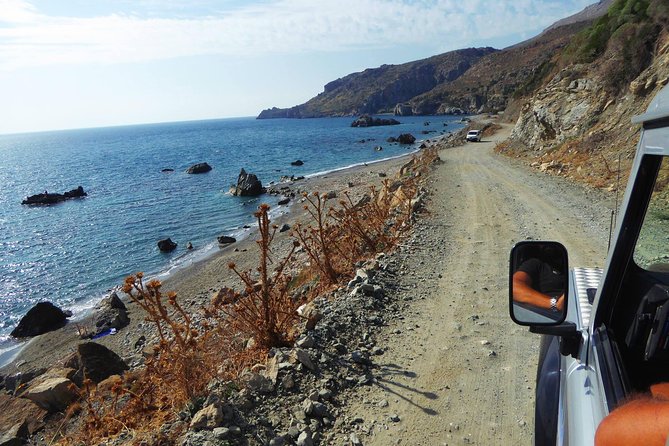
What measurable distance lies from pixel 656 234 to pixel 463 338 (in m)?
4.07

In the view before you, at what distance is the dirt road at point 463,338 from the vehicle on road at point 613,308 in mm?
1958

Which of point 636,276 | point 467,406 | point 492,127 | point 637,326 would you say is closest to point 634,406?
point 637,326

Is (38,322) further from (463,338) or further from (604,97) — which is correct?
(604,97)

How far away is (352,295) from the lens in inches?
278

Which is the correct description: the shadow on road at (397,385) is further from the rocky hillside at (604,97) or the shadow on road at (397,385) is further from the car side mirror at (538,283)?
the rocky hillside at (604,97)

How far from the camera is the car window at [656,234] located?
6.47 ft

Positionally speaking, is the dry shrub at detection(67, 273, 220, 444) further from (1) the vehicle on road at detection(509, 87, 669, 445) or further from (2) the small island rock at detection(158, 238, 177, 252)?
(2) the small island rock at detection(158, 238, 177, 252)

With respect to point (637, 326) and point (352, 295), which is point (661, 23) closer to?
point (352, 295)

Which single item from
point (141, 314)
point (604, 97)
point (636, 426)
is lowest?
point (141, 314)

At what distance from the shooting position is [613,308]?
2.18 m

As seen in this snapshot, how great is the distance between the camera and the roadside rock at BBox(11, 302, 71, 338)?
17.0 meters

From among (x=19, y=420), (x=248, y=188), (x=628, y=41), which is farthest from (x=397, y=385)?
(x=248, y=188)

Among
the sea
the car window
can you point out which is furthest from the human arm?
the sea

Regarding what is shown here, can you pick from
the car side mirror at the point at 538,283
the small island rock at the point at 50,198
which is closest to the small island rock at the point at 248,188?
the small island rock at the point at 50,198
